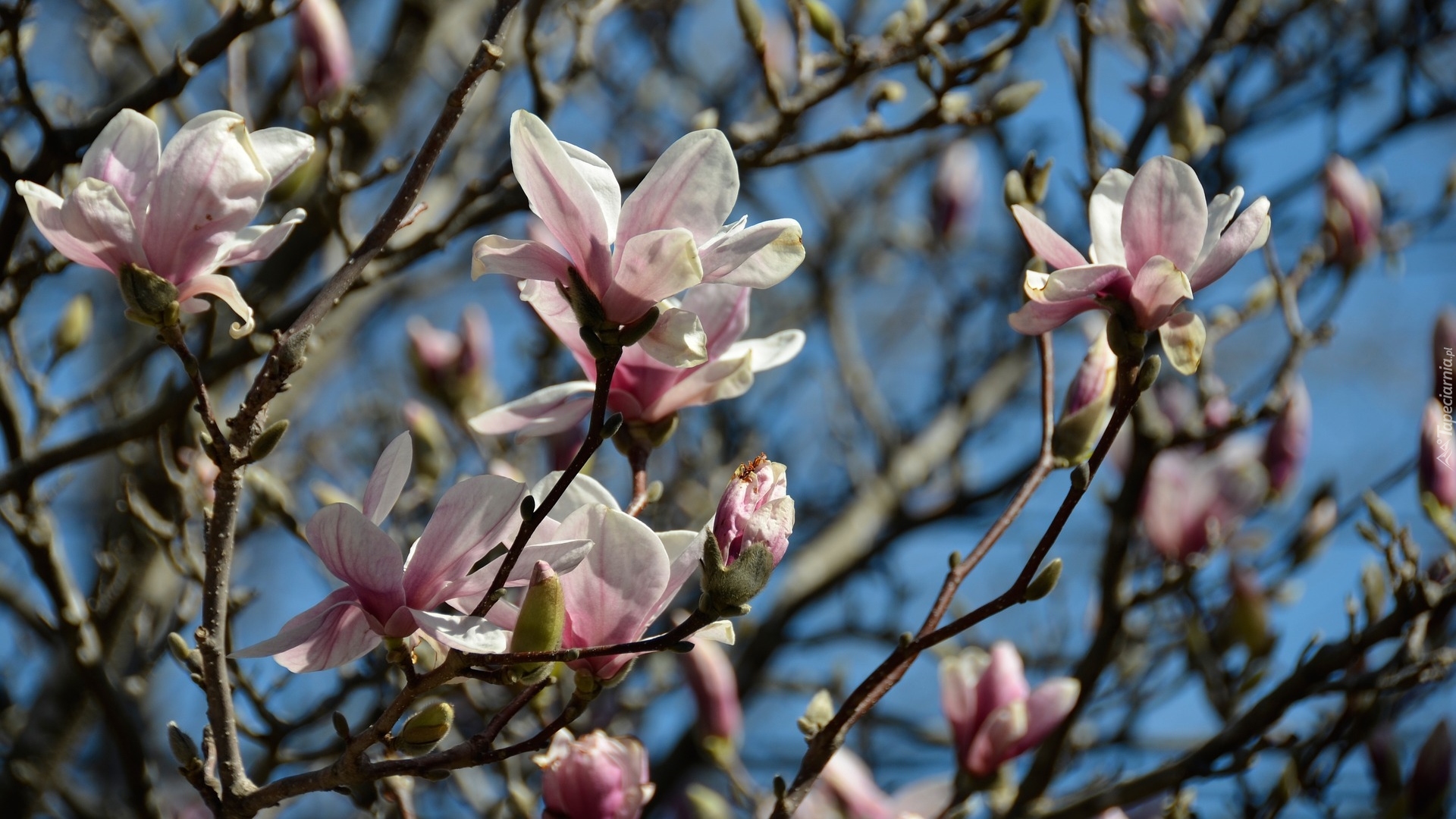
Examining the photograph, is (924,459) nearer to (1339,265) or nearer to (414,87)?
(1339,265)

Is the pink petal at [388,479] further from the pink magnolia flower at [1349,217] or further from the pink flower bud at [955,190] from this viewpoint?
the pink flower bud at [955,190]

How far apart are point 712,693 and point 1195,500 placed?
1.10 m

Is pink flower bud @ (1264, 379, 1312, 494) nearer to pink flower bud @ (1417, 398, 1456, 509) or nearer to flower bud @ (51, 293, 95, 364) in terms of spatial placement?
pink flower bud @ (1417, 398, 1456, 509)

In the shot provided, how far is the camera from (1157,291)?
42.8 inches

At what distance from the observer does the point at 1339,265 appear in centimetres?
Answer: 241

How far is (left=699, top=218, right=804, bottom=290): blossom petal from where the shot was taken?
1.00 metres

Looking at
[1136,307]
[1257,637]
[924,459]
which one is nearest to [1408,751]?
[924,459]

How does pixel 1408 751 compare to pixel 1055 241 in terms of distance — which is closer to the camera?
pixel 1055 241

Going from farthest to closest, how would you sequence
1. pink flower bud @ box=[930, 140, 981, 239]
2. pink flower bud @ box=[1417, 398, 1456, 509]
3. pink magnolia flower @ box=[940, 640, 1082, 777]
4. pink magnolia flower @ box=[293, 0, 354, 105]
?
1. pink flower bud @ box=[930, 140, 981, 239]
2. pink magnolia flower @ box=[293, 0, 354, 105]
3. pink flower bud @ box=[1417, 398, 1456, 509]
4. pink magnolia flower @ box=[940, 640, 1082, 777]

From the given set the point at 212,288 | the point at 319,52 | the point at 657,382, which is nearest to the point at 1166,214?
the point at 657,382

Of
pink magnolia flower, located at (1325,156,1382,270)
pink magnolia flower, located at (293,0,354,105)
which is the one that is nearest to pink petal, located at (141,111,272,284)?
pink magnolia flower, located at (293,0,354,105)

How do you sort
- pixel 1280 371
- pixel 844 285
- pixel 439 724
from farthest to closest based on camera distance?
pixel 844 285
pixel 1280 371
pixel 439 724

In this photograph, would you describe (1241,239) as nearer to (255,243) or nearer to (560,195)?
(560,195)

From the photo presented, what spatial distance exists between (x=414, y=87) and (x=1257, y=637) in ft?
7.17
